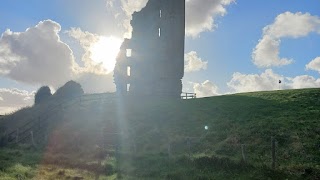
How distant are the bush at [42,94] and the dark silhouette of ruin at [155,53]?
12.8 meters

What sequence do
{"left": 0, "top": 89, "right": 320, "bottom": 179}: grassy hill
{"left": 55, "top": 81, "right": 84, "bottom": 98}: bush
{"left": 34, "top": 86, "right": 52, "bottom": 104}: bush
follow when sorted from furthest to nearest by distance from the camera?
1. {"left": 34, "top": 86, "right": 52, "bottom": 104}: bush
2. {"left": 55, "top": 81, "right": 84, "bottom": 98}: bush
3. {"left": 0, "top": 89, "right": 320, "bottom": 179}: grassy hill

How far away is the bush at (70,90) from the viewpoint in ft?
230

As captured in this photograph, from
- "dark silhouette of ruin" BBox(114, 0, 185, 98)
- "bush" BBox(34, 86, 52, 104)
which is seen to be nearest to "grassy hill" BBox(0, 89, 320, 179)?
"dark silhouette of ruin" BBox(114, 0, 185, 98)

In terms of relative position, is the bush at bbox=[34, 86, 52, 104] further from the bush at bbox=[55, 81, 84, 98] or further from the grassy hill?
the grassy hill

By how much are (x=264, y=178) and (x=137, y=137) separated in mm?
20043

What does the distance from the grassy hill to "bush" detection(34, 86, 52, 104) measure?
9.25 meters

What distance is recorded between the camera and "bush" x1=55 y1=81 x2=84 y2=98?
7025 cm

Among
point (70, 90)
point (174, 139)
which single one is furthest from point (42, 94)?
point (174, 139)

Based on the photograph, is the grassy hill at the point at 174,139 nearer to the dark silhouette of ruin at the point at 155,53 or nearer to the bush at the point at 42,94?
the dark silhouette of ruin at the point at 155,53

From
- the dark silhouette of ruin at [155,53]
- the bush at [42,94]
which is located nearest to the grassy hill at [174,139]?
the dark silhouette of ruin at [155,53]

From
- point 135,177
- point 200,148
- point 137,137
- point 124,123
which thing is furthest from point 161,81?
point 135,177

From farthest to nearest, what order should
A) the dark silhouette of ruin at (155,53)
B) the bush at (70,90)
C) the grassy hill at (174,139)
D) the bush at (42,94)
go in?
the bush at (42,94), the bush at (70,90), the dark silhouette of ruin at (155,53), the grassy hill at (174,139)

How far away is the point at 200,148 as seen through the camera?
33.9 metres

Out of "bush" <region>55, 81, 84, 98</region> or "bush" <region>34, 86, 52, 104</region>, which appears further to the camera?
"bush" <region>34, 86, 52, 104</region>
